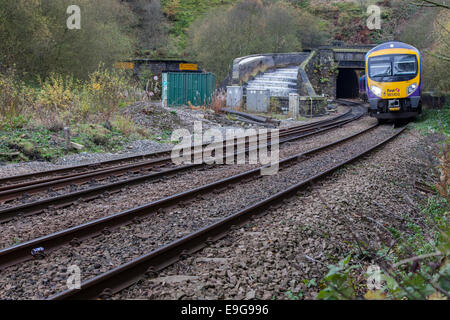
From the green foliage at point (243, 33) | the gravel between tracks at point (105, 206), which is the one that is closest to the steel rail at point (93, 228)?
the gravel between tracks at point (105, 206)

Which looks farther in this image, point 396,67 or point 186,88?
point 186,88

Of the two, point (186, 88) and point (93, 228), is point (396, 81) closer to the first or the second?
point (186, 88)

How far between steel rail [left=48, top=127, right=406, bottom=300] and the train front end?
1293cm

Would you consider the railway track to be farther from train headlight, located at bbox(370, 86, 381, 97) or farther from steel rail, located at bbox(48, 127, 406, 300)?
train headlight, located at bbox(370, 86, 381, 97)

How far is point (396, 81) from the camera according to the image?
17.5 meters

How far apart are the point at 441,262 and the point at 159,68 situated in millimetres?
37766

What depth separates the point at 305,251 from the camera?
4922mm

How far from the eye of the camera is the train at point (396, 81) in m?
17.4

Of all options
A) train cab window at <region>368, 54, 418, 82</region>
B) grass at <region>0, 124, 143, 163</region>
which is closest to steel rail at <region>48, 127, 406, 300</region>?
grass at <region>0, 124, 143, 163</region>

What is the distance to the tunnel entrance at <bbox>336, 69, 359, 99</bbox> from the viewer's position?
45.5 meters

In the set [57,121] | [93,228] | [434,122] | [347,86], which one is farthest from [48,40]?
[347,86]

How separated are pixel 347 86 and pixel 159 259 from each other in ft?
147
